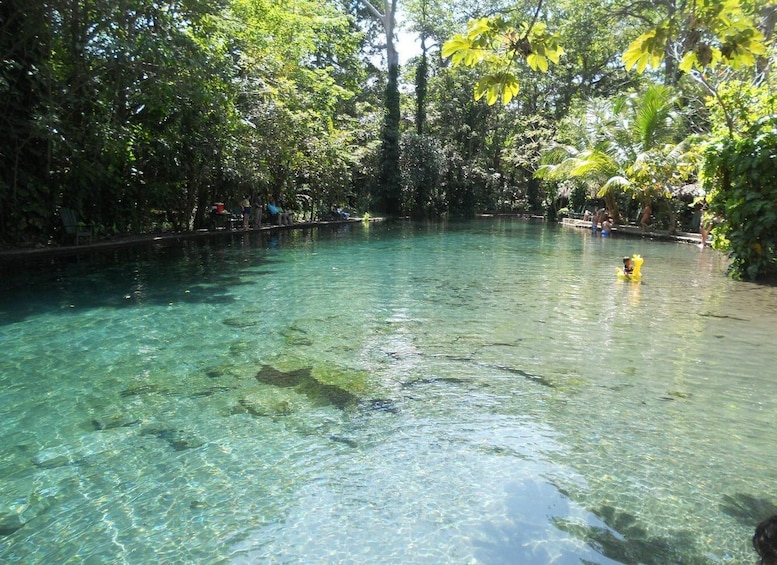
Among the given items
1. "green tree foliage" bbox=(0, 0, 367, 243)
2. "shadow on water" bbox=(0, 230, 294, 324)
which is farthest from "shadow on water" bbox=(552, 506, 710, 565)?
"green tree foliage" bbox=(0, 0, 367, 243)

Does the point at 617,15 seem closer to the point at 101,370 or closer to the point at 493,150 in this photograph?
the point at 493,150

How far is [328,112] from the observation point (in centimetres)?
2886

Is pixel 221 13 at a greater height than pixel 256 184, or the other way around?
pixel 221 13

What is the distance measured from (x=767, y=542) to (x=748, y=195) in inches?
434

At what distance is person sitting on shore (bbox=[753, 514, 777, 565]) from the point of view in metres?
3.03

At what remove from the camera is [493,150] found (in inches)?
1897

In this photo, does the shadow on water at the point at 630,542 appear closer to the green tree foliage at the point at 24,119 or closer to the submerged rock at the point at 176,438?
the submerged rock at the point at 176,438

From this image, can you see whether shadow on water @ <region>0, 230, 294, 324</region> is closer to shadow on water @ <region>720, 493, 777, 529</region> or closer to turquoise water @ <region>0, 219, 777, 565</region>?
turquoise water @ <region>0, 219, 777, 565</region>

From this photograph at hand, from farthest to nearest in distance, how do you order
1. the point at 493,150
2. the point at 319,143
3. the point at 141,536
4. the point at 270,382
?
the point at 493,150, the point at 319,143, the point at 270,382, the point at 141,536

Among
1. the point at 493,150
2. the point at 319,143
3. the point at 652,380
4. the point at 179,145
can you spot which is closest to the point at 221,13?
the point at 179,145

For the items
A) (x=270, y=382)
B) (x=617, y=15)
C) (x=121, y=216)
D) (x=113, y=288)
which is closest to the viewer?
(x=270, y=382)

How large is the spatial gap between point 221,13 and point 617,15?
25343mm

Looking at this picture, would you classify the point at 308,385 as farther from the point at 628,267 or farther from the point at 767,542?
the point at 628,267

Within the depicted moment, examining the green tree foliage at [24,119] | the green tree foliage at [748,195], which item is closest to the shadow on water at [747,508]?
the green tree foliage at [748,195]
